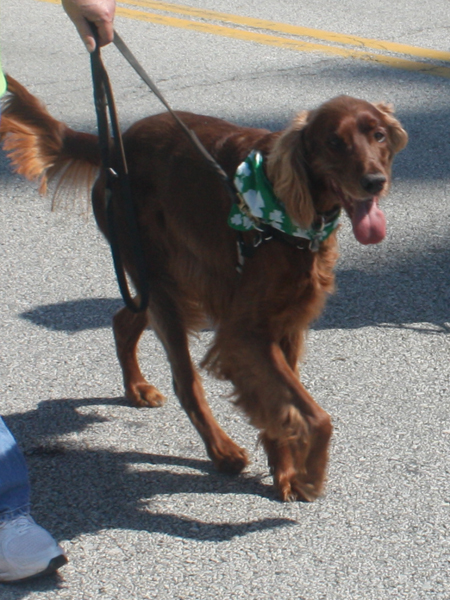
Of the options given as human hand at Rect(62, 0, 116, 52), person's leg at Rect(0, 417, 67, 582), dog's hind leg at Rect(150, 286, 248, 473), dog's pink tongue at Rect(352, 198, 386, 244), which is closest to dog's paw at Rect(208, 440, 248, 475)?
dog's hind leg at Rect(150, 286, 248, 473)

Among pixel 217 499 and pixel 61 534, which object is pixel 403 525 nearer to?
pixel 217 499

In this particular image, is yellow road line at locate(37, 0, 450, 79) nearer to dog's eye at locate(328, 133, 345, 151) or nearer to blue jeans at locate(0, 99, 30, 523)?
dog's eye at locate(328, 133, 345, 151)

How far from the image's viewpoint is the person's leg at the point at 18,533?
2395 mm

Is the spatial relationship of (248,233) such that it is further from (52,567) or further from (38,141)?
(52,567)

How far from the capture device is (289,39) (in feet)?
25.7

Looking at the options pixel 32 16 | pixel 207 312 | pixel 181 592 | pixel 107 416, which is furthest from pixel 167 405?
pixel 32 16

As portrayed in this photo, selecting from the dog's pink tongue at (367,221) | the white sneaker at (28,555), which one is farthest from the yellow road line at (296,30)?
the white sneaker at (28,555)

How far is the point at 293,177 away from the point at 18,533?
1.28 meters

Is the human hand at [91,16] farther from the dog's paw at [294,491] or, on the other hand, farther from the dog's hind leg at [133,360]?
the dog's paw at [294,491]

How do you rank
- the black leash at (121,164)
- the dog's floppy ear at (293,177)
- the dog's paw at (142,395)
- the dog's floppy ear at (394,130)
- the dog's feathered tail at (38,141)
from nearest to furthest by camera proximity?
the dog's floppy ear at (293,177), the dog's floppy ear at (394,130), the black leash at (121,164), the dog's feathered tail at (38,141), the dog's paw at (142,395)

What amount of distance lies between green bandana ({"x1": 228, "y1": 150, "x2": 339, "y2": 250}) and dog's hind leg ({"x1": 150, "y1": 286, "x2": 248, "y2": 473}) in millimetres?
514

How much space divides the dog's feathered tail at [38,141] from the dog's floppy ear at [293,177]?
2.84 feet

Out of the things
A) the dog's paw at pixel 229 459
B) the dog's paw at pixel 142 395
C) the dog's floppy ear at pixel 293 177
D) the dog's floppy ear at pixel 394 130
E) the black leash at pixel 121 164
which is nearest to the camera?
the dog's floppy ear at pixel 293 177

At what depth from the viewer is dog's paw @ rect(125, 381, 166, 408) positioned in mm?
3297
